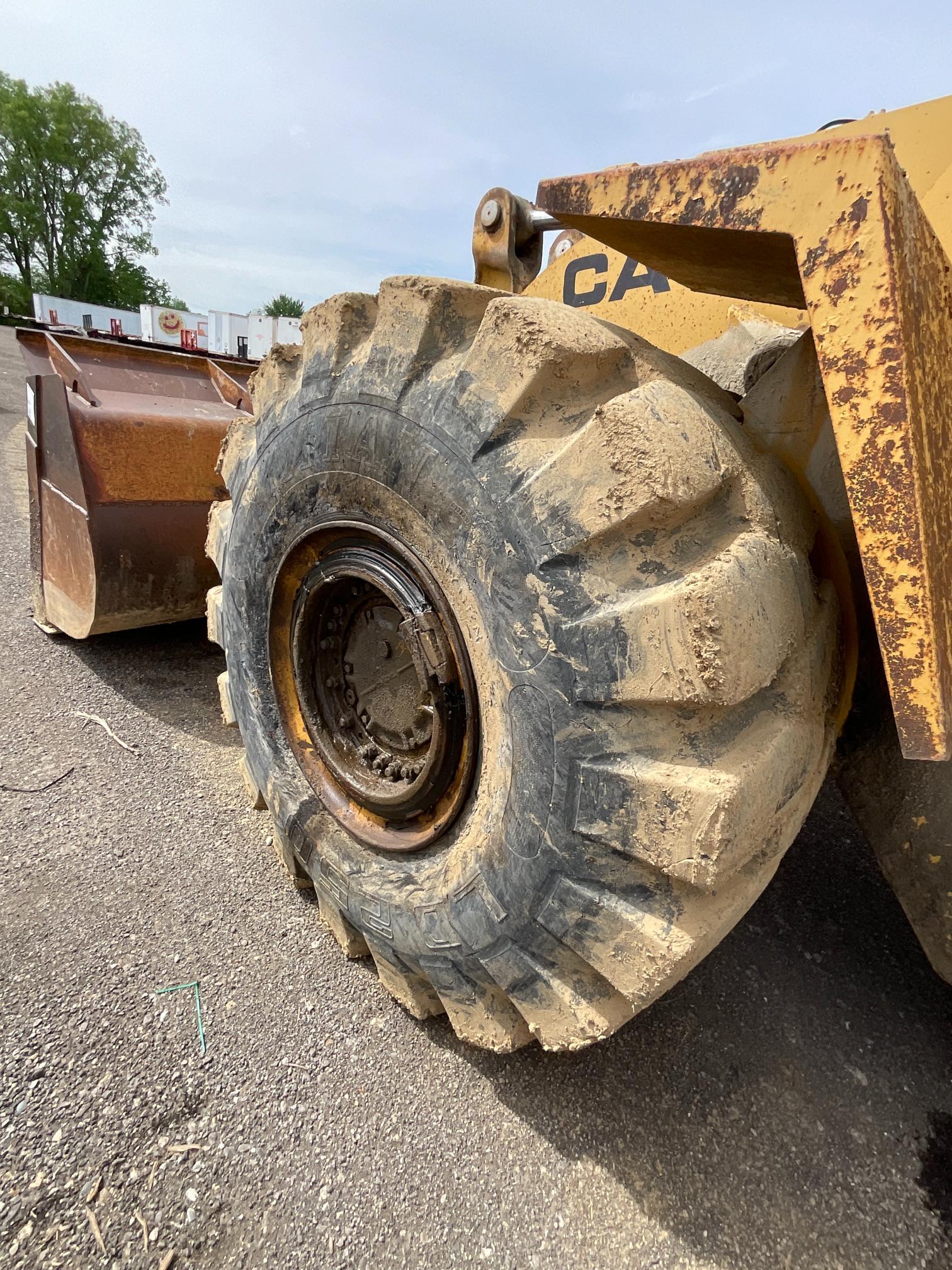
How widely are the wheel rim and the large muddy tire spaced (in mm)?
10

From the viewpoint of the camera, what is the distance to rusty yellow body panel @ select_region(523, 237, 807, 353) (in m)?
1.88

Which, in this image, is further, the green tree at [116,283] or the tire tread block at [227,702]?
the green tree at [116,283]

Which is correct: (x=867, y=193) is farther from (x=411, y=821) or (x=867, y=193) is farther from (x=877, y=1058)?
(x=877, y=1058)

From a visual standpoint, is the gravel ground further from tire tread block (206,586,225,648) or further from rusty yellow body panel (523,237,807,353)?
rusty yellow body panel (523,237,807,353)

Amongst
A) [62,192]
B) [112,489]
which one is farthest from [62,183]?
[112,489]

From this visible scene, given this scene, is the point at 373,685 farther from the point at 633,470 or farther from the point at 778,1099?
the point at 778,1099

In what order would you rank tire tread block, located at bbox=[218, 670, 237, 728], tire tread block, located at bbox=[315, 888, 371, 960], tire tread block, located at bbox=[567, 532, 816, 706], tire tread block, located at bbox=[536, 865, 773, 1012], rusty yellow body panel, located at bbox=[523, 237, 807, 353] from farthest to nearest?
tire tread block, located at bbox=[218, 670, 237, 728] → rusty yellow body panel, located at bbox=[523, 237, 807, 353] → tire tread block, located at bbox=[315, 888, 371, 960] → tire tread block, located at bbox=[536, 865, 773, 1012] → tire tread block, located at bbox=[567, 532, 816, 706]

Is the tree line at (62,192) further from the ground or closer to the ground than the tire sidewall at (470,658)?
further from the ground

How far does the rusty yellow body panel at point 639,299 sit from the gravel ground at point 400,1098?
155 cm

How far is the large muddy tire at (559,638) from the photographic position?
101 centimetres

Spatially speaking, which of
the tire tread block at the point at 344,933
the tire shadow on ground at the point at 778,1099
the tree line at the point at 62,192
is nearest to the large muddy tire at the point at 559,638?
the tire tread block at the point at 344,933

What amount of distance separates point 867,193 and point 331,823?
1511mm

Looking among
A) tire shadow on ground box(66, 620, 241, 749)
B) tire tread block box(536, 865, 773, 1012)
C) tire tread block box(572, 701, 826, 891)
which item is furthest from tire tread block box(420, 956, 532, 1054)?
tire shadow on ground box(66, 620, 241, 749)

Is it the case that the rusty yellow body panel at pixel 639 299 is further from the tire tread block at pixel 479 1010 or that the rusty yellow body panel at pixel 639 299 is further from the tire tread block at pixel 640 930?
the tire tread block at pixel 479 1010
